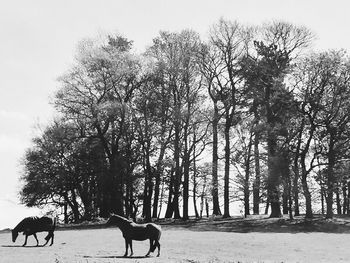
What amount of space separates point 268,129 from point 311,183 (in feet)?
23.7

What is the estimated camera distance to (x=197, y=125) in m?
58.3

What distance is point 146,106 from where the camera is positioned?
57.7 m

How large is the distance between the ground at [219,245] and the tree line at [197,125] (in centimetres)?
523

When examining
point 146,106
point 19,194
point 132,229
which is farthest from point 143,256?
point 19,194

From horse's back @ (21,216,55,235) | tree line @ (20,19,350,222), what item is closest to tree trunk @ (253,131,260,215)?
tree line @ (20,19,350,222)

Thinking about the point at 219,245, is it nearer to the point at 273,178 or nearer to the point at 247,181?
the point at 273,178

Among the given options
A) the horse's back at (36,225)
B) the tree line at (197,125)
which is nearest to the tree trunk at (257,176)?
the tree line at (197,125)

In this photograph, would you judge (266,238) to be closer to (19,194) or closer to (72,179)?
(72,179)

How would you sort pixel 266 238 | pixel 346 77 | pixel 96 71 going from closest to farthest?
pixel 266 238, pixel 346 77, pixel 96 71

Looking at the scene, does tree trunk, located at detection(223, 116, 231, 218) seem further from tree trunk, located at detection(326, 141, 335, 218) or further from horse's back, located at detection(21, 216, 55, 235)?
horse's back, located at detection(21, 216, 55, 235)

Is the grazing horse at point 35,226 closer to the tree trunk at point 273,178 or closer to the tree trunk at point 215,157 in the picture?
the tree trunk at point 273,178

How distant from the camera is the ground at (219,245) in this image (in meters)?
25.3

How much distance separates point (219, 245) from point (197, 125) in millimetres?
25682

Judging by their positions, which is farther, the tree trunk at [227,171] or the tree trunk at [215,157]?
the tree trunk at [215,157]
